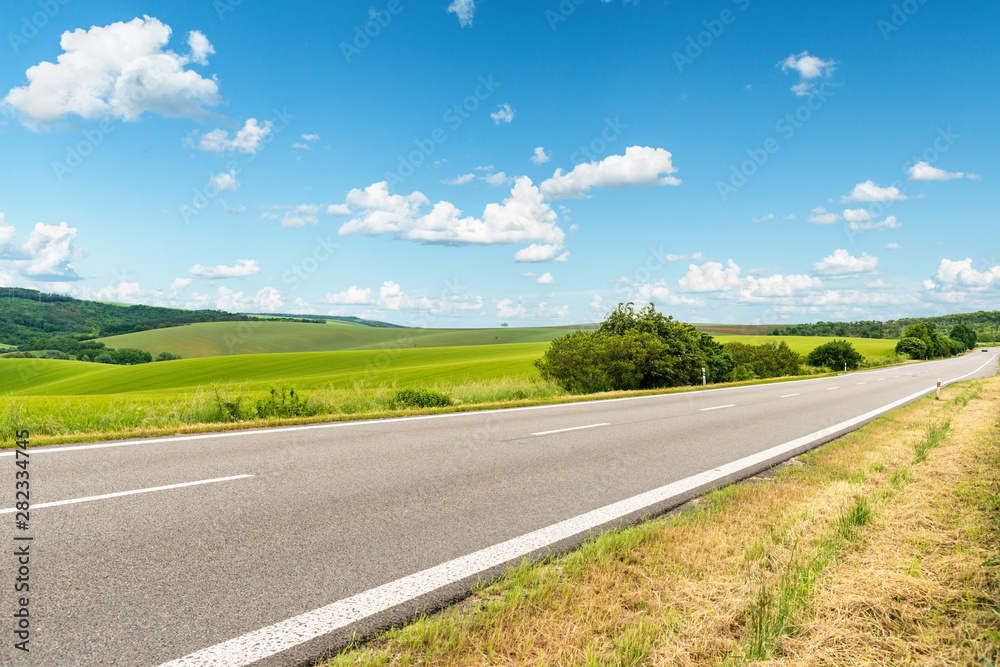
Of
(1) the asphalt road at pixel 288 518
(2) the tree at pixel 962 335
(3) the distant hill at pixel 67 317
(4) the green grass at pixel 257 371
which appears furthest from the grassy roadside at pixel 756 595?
(2) the tree at pixel 962 335

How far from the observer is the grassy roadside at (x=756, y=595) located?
2.66 m

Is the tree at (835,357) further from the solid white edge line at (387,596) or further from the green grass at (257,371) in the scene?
the solid white edge line at (387,596)

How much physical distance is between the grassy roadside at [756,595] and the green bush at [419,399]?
9078 mm

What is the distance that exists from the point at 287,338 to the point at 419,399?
93.0 metres

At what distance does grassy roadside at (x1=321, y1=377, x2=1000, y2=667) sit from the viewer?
8.73ft

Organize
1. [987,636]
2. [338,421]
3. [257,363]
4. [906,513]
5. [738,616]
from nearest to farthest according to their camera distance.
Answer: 1. [987,636]
2. [738,616]
3. [906,513]
4. [338,421]
5. [257,363]

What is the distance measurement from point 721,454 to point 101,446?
8975 mm

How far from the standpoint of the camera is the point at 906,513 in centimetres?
476

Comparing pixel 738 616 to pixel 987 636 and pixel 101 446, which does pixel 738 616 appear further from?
pixel 101 446

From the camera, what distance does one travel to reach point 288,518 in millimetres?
4605

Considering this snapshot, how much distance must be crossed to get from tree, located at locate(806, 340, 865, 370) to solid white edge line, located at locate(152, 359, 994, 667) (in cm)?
7191

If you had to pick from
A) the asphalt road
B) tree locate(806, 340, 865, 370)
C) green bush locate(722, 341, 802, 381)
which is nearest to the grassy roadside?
the asphalt road

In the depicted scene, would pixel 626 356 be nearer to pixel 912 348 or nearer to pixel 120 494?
pixel 120 494

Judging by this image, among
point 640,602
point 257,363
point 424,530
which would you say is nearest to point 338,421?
point 424,530
